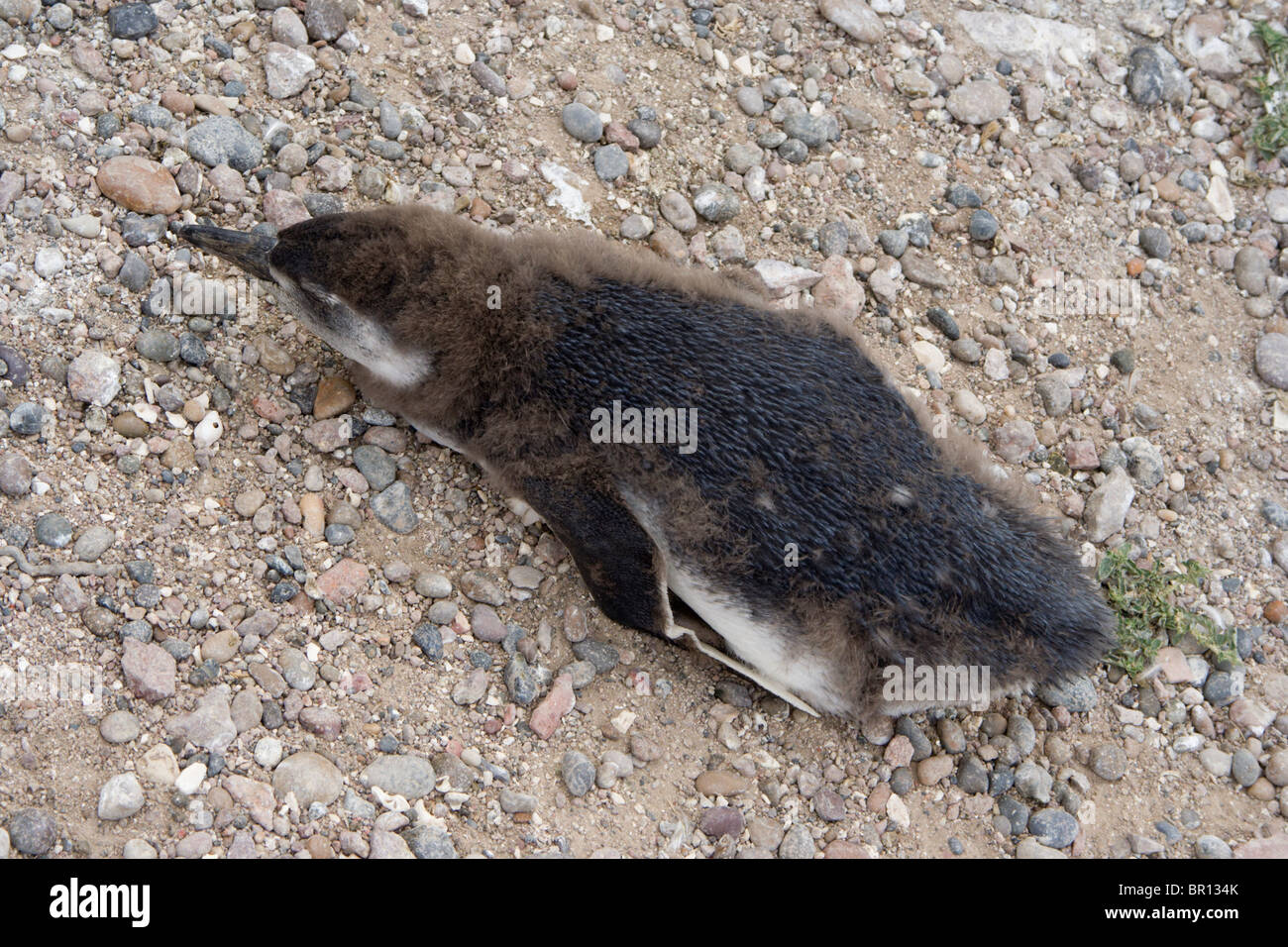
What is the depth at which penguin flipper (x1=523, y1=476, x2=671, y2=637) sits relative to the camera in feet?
15.0

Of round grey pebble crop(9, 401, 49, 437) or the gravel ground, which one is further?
round grey pebble crop(9, 401, 49, 437)

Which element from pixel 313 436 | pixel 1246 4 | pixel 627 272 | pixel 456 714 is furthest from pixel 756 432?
pixel 1246 4

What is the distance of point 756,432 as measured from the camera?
4.43 meters

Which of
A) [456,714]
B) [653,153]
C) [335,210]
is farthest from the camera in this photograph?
[653,153]

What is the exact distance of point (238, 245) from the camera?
198 inches

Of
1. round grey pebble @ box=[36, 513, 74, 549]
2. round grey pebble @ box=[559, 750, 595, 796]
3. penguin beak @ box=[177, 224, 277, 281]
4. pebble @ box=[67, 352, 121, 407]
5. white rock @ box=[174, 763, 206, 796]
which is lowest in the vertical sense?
round grey pebble @ box=[559, 750, 595, 796]

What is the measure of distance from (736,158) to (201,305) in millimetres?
2716

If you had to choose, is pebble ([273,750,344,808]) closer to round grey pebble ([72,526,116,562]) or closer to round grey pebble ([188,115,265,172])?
round grey pebble ([72,526,116,562])

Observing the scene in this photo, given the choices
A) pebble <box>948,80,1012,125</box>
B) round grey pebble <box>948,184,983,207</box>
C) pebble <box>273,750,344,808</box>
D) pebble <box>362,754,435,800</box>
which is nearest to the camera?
pebble <box>273,750,344,808</box>

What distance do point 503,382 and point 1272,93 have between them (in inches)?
197

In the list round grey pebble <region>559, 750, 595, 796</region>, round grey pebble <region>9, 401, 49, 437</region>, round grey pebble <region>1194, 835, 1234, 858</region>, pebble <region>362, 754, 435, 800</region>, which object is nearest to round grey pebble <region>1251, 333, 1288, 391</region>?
round grey pebble <region>1194, 835, 1234, 858</region>

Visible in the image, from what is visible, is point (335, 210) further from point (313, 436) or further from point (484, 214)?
point (313, 436)

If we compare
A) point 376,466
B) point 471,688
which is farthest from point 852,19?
point 471,688

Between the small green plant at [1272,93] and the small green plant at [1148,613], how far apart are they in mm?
2798
